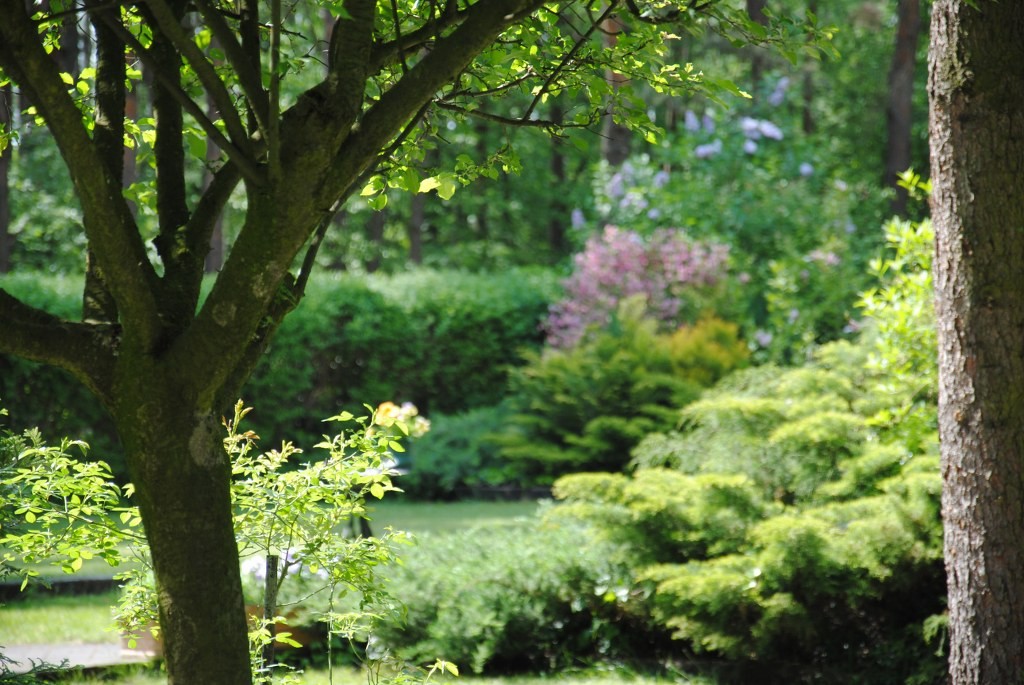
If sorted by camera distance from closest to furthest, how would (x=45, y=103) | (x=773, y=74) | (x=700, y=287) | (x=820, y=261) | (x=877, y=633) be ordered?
(x=45, y=103)
(x=877, y=633)
(x=820, y=261)
(x=700, y=287)
(x=773, y=74)

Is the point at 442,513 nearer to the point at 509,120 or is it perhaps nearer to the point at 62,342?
the point at 509,120

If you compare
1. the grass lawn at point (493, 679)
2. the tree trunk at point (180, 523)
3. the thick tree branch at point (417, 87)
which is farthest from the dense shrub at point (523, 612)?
the thick tree branch at point (417, 87)

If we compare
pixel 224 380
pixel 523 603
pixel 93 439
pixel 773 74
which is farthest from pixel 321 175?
pixel 773 74

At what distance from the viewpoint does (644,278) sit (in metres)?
12.6

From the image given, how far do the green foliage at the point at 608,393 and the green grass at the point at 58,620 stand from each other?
5000 mm

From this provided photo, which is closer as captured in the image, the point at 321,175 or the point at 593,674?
the point at 321,175

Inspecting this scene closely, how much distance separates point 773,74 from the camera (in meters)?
14.7

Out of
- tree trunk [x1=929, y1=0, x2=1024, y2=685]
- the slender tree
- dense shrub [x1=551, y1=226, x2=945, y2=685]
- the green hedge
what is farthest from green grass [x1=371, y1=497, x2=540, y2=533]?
the slender tree

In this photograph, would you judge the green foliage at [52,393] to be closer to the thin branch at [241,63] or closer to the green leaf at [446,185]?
the green leaf at [446,185]

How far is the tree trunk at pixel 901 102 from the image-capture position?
15.9 m

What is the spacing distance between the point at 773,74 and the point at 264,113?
13.6m

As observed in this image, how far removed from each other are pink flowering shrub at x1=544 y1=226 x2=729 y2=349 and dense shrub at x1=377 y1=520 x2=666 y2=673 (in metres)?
6.54

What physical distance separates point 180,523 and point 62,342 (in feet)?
1.49

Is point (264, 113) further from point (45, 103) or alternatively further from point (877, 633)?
point (877, 633)
